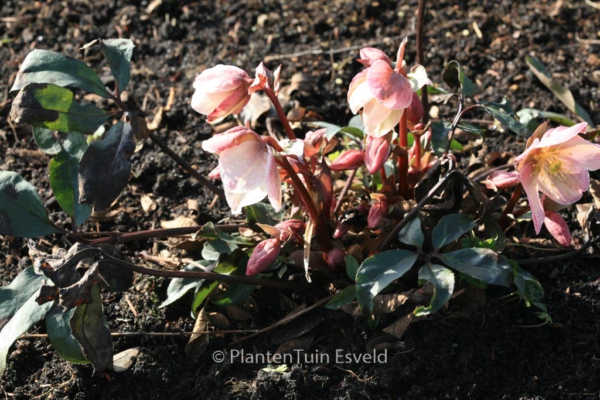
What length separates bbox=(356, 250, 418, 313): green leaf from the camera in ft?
4.85

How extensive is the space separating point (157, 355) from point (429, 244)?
0.67 m

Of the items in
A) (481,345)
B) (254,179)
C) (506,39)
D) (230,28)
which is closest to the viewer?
(254,179)

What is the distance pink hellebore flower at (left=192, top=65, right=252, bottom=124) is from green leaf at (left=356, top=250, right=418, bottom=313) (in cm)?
41

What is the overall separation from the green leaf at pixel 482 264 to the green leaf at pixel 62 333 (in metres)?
0.76

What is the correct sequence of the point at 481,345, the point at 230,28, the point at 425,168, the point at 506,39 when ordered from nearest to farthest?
the point at 481,345, the point at 425,168, the point at 506,39, the point at 230,28

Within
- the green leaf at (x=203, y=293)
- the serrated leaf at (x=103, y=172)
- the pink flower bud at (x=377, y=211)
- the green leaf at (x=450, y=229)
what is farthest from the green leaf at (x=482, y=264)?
the serrated leaf at (x=103, y=172)

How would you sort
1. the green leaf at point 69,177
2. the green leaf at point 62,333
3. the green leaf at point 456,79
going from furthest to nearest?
the green leaf at point 456,79 < the green leaf at point 69,177 < the green leaf at point 62,333

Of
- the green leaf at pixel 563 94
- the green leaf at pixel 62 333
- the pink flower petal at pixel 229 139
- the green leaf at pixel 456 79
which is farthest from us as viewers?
the green leaf at pixel 563 94

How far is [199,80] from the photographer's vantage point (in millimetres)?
1494

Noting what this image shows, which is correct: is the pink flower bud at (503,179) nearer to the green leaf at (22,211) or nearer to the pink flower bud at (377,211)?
the pink flower bud at (377,211)

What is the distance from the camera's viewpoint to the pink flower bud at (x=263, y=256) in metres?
1.56

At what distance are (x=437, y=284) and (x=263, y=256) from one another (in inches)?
14.1

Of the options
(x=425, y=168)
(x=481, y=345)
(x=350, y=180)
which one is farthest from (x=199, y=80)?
(x=481, y=345)

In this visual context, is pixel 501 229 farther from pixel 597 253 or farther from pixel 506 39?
pixel 506 39
